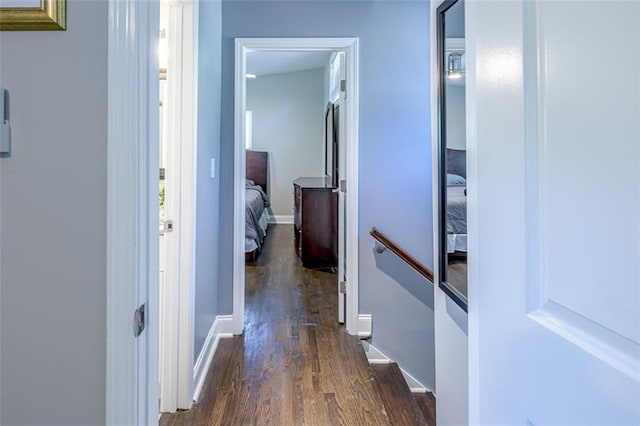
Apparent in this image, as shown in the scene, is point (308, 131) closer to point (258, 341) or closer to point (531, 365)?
point (258, 341)

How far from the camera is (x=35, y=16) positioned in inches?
26.0

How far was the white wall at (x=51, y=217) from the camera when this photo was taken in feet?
2.22

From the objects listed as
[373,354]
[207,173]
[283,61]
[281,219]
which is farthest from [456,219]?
[281,219]

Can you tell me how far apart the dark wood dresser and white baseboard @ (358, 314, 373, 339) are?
6.08ft

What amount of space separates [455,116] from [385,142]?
1318 millimetres

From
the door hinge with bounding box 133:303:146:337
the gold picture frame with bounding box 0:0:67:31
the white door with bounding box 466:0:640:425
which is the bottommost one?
the door hinge with bounding box 133:303:146:337

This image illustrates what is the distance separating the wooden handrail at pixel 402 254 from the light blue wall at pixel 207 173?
111 cm

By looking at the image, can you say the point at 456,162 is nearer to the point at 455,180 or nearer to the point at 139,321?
the point at 455,180

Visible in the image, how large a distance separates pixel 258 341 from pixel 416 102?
6.64 ft


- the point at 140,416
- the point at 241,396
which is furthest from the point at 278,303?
the point at 140,416

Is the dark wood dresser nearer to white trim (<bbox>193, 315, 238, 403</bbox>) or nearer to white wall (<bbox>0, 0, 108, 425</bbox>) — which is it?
white trim (<bbox>193, 315, 238, 403</bbox>)

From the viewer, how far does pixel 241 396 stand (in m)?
1.89

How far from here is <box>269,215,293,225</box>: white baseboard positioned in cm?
767

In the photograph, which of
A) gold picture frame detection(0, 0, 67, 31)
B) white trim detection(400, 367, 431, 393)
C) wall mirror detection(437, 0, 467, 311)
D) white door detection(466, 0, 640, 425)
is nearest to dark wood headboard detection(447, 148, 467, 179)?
wall mirror detection(437, 0, 467, 311)
